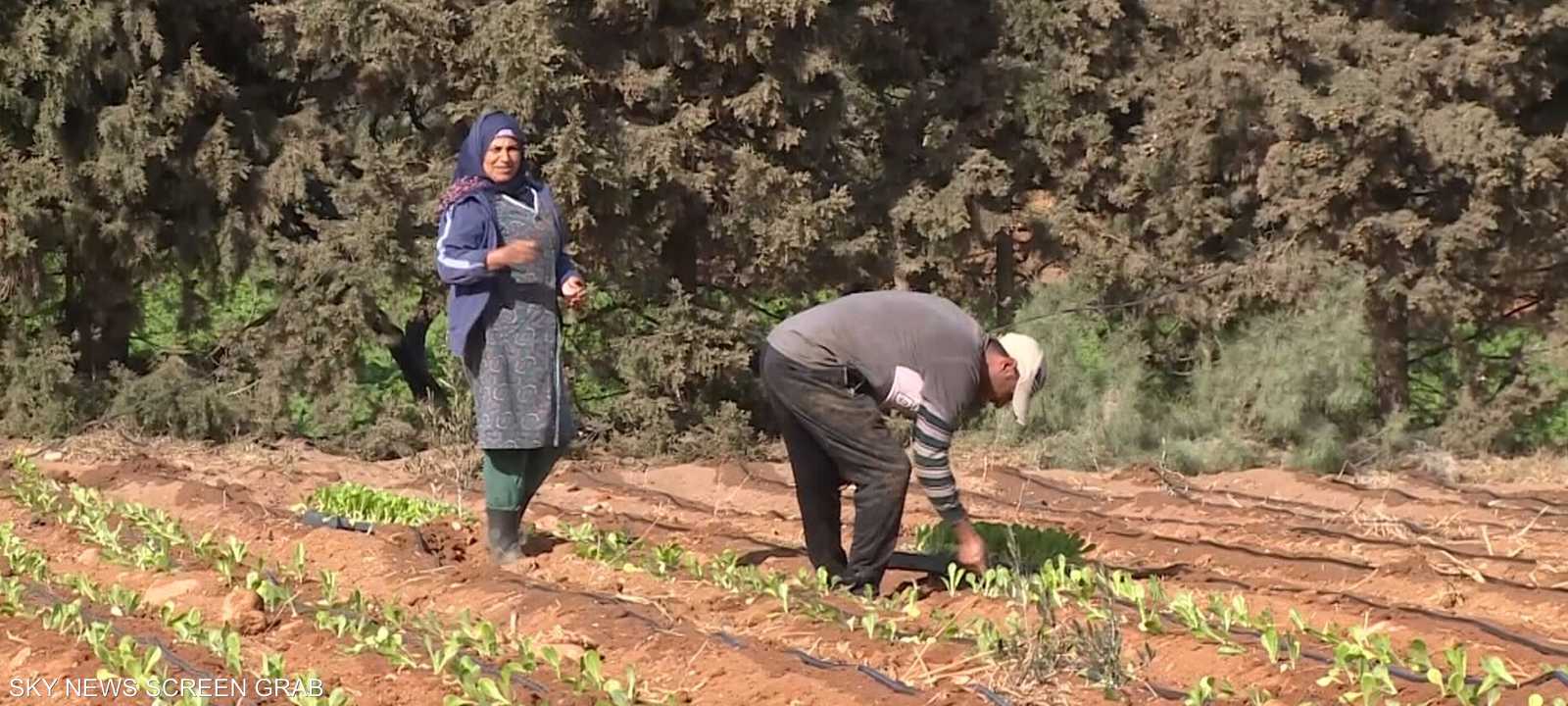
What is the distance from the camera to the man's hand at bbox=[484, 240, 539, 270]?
6.67 m

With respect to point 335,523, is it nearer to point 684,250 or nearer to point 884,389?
point 884,389

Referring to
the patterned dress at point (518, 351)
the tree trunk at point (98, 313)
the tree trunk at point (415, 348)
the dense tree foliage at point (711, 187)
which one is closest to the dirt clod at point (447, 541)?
the patterned dress at point (518, 351)

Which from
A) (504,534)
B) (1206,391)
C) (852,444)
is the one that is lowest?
(1206,391)

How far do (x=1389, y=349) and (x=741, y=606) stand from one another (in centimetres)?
780

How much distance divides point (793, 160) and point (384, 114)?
2768mm

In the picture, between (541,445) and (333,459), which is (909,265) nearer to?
(333,459)

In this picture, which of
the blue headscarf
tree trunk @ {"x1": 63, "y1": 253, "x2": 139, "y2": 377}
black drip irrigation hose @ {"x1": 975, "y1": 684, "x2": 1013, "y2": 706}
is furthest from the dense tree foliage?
black drip irrigation hose @ {"x1": 975, "y1": 684, "x2": 1013, "y2": 706}

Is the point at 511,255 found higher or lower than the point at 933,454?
higher

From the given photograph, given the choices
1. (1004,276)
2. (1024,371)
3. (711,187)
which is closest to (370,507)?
(1024,371)

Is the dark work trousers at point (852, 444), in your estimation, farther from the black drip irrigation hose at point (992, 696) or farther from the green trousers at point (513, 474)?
the black drip irrigation hose at point (992, 696)

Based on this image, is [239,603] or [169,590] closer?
[239,603]

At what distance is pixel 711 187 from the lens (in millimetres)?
12180

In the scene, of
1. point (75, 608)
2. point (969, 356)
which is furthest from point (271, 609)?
point (969, 356)

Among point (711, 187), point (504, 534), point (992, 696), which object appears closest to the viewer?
point (992, 696)
